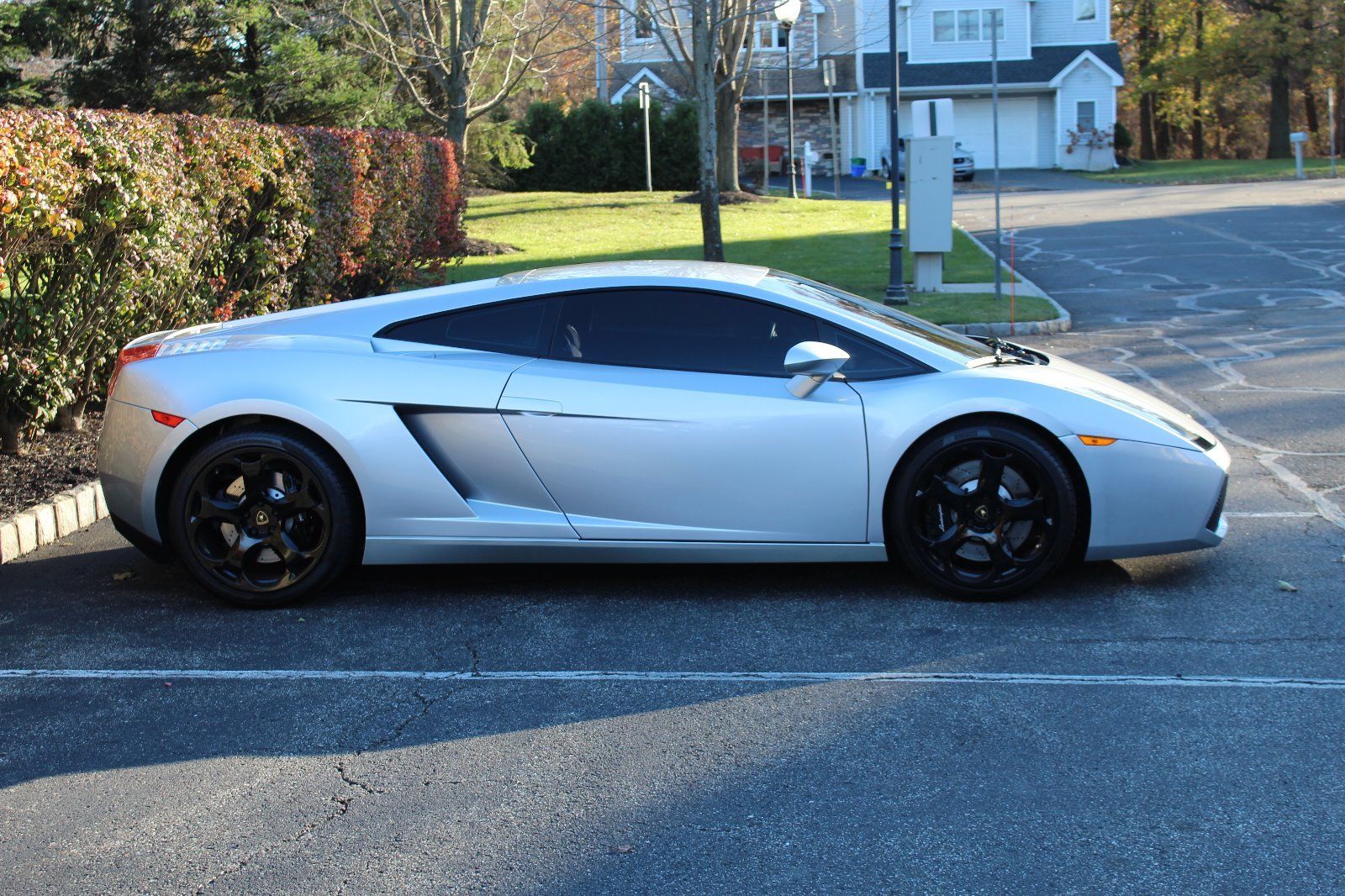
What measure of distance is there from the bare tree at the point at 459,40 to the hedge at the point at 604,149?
11.9 metres

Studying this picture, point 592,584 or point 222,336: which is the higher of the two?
point 222,336

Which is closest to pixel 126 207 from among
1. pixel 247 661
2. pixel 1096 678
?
pixel 247 661

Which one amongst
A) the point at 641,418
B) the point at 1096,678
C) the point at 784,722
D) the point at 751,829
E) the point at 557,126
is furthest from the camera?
the point at 557,126

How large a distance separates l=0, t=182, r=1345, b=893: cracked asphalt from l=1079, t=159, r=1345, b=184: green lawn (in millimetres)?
37004

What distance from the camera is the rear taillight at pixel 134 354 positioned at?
5.56 meters

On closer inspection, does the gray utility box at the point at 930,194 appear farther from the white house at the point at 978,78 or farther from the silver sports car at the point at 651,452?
the white house at the point at 978,78

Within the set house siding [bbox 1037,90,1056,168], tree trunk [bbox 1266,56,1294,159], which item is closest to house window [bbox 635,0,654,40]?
house siding [bbox 1037,90,1056,168]

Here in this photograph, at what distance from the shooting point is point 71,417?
8227mm

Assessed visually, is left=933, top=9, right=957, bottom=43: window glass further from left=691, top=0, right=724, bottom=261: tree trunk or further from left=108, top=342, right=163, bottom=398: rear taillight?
left=108, top=342, right=163, bottom=398: rear taillight

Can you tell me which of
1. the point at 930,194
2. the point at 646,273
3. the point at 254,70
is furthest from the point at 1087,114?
the point at 646,273

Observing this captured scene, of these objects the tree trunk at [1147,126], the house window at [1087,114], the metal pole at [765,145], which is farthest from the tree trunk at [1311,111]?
the metal pole at [765,145]

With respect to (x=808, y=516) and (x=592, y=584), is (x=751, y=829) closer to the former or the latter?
(x=808, y=516)

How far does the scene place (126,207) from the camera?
722 cm

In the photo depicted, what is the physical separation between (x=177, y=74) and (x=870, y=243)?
12267mm
